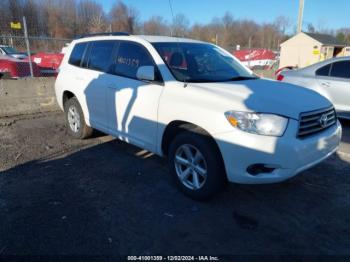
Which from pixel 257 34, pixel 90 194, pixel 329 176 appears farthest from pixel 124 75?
pixel 257 34

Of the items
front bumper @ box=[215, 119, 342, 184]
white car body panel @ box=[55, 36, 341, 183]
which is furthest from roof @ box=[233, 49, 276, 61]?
front bumper @ box=[215, 119, 342, 184]

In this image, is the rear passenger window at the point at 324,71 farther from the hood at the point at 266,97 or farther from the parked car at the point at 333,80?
the hood at the point at 266,97

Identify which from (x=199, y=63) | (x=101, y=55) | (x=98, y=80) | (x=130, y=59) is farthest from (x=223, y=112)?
(x=101, y=55)

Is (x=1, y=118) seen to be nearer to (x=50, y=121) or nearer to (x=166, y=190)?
(x=50, y=121)

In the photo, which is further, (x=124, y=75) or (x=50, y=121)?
(x=50, y=121)

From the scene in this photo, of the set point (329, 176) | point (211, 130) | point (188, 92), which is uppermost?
point (188, 92)

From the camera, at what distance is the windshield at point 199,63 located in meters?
3.85

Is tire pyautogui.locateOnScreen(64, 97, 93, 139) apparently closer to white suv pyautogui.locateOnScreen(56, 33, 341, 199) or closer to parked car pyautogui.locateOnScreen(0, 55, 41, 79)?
white suv pyautogui.locateOnScreen(56, 33, 341, 199)

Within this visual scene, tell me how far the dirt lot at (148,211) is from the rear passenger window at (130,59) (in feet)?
4.57

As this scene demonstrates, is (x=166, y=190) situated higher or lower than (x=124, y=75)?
lower

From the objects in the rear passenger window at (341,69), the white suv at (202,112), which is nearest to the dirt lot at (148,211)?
the white suv at (202,112)

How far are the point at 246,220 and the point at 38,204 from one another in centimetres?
233

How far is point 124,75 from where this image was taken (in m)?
4.33

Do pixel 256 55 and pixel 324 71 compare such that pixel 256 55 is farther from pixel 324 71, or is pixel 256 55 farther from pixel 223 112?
pixel 223 112
